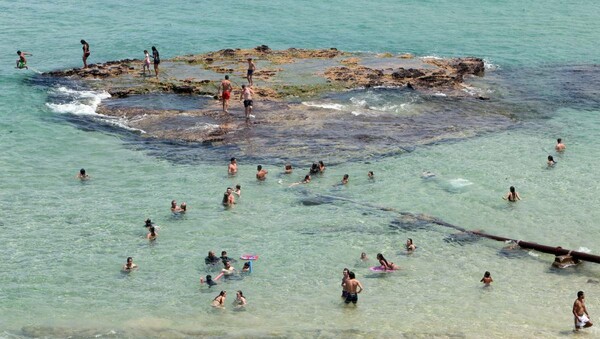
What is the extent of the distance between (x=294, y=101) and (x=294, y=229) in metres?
14.0

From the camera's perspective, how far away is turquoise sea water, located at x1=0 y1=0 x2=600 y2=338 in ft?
83.9

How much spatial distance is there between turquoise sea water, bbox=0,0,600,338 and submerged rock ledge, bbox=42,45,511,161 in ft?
4.78

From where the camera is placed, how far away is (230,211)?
33312 millimetres

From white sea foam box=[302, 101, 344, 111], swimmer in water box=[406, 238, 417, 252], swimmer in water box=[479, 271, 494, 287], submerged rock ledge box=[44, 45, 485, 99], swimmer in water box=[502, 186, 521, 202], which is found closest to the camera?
swimmer in water box=[479, 271, 494, 287]

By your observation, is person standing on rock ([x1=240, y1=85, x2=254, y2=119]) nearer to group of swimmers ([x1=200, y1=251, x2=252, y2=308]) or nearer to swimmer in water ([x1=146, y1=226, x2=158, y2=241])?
swimmer in water ([x1=146, y1=226, x2=158, y2=241])

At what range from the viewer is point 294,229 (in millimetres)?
31734

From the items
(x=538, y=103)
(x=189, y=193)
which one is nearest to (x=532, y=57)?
(x=538, y=103)

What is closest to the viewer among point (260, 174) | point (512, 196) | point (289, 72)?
point (512, 196)

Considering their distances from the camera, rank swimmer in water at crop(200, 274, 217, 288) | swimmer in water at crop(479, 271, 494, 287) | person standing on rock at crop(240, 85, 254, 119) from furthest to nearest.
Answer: person standing on rock at crop(240, 85, 254, 119), swimmer in water at crop(200, 274, 217, 288), swimmer in water at crop(479, 271, 494, 287)

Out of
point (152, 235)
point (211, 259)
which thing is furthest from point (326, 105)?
point (211, 259)

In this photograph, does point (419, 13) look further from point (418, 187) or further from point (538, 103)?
point (418, 187)

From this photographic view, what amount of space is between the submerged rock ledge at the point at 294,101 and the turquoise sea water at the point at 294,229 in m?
1.46

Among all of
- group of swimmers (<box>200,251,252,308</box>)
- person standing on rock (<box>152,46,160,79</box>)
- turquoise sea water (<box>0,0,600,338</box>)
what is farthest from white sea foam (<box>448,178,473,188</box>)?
person standing on rock (<box>152,46,160,79</box>)

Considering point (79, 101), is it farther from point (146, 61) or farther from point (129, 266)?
point (129, 266)
